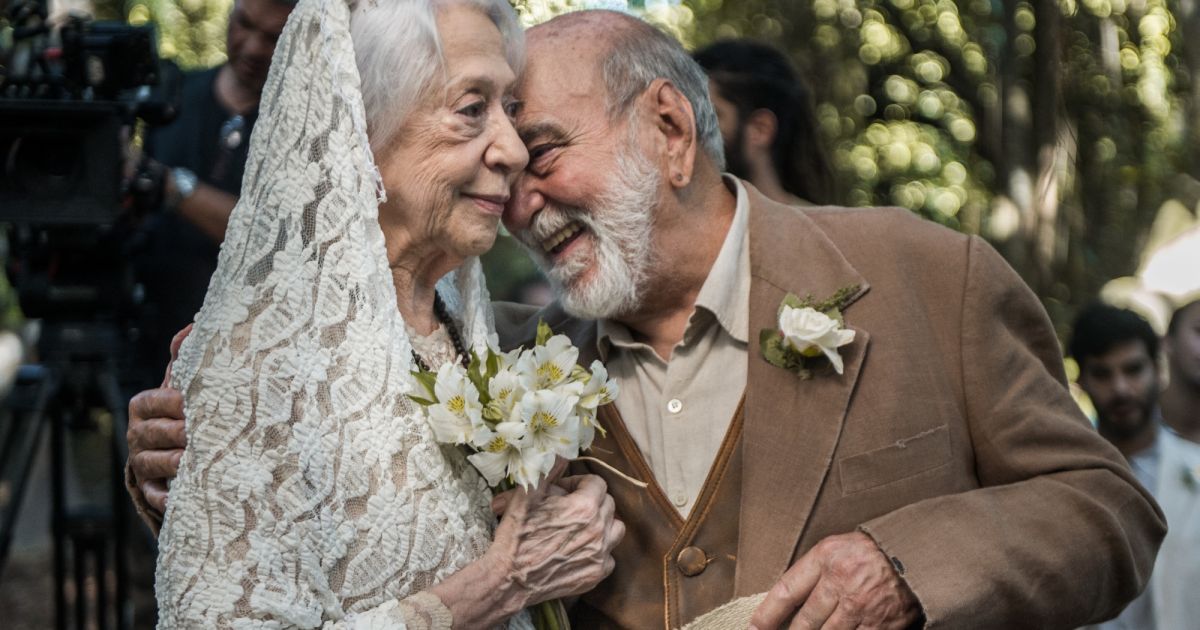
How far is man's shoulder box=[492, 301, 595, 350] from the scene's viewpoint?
3490mm

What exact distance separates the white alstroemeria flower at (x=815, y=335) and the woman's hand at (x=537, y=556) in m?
Answer: 0.53

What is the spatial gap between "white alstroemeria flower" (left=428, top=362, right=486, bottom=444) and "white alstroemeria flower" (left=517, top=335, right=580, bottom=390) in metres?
0.11

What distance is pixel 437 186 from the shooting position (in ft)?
9.37

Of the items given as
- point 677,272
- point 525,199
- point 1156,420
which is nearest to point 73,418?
point 525,199

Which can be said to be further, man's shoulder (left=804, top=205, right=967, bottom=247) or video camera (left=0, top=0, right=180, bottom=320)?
video camera (left=0, top=0, right=180, bottom=320)

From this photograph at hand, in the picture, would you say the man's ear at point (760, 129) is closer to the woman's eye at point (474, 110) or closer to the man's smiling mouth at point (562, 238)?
the man's smiling mouth at point (562, 238)

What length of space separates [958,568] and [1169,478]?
2.62m

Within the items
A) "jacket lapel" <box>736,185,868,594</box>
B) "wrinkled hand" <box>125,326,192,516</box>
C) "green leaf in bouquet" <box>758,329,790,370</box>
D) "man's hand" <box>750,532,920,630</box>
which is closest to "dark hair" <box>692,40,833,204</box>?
"jacket lapel" <box>736,185,868,594</box>

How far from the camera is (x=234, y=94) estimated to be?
16.4 feet

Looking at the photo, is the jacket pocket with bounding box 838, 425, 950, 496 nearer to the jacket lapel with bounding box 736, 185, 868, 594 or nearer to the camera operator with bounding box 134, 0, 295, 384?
the jacket lapel with bounding box 736, 185, 868, 594

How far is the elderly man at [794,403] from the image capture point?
2.90 meters

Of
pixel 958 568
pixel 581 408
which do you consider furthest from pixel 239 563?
pixel 958 568

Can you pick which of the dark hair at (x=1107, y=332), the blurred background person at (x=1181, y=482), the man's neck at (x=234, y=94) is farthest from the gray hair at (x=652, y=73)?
the dark hair at (x=1107, y=332)

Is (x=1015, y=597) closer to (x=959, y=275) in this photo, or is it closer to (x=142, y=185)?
(x=959, y=275)
